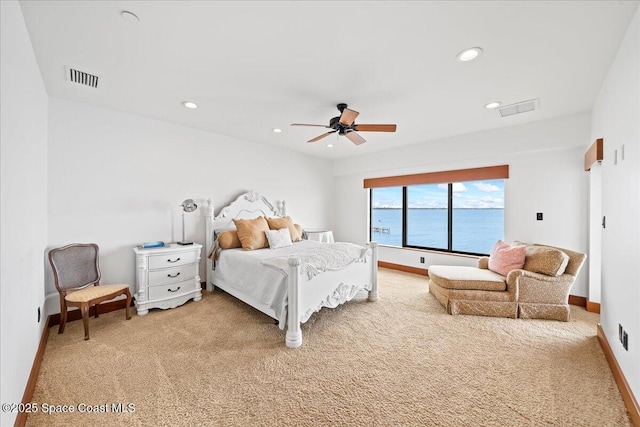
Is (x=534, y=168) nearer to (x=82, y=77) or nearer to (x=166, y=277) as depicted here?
(x=166, y=277)

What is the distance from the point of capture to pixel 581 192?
3258 mm

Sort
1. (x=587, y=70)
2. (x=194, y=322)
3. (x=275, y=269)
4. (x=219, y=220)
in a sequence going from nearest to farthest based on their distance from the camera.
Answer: (x=587, y=70)
(x=275, y=269)
(x=194, y=322)
(x=219, y=220)

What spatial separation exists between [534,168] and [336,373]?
3.90m

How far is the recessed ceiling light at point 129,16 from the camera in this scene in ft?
5.12

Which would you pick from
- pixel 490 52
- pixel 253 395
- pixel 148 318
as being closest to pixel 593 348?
pixel 490 52

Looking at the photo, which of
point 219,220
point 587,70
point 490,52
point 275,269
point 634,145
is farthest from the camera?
point 219,220

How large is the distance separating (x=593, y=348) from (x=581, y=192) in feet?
6.81

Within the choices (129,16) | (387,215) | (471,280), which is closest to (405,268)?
(387,215)

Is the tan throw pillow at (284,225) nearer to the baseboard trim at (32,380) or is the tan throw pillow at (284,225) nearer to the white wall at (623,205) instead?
the baseboard trim at (32,380)

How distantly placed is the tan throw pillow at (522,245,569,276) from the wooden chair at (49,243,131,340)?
464cm

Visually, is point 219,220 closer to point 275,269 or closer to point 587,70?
point 275,269

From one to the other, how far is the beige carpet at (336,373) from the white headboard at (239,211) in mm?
1366

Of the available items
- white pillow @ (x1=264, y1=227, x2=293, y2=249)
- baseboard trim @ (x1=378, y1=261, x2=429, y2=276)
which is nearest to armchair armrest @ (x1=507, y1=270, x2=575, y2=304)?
baseboard trim @ (x1=378, y1=261, x2=429, y2=276)

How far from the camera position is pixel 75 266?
2.69 metres
